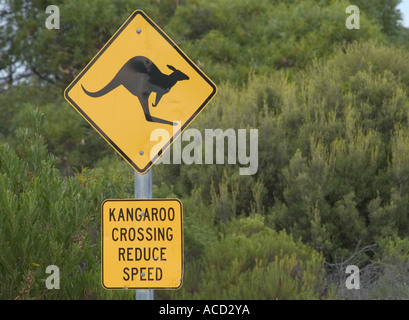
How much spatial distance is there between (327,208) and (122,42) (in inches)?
258

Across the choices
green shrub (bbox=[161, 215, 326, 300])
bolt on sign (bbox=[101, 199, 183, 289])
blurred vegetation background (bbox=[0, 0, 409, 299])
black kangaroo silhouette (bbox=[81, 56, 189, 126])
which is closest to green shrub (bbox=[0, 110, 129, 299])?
blurred vegetation background (bbox=[0, 0, 409, 299])

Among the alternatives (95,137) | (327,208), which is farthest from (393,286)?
(95,137)

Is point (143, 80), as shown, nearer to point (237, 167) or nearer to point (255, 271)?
point (255, 271)

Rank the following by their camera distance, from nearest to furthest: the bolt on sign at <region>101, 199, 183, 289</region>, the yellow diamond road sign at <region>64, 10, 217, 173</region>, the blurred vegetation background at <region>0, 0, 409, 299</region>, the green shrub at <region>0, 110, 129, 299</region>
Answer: the bolt on sign at <region>101, 199, 183, 289</region>, the yellow diamond road sign at <region>64, 10, 217, 173</region>, the green shrub at <region>0, 110, 129, 299</region>, the blurred vegetation background at <region>0, 0, 409, 299</region>

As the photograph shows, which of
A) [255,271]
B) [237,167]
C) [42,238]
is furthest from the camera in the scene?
[237,167]

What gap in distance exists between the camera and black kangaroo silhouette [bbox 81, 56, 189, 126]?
16.0 ft

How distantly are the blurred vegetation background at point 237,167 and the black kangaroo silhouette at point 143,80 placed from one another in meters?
1.58

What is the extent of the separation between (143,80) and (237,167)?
692 cm

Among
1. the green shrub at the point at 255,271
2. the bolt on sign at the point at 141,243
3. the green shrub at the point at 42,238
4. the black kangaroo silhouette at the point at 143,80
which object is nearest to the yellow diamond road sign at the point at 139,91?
the black kangaroo silhouette at the point at 143,80

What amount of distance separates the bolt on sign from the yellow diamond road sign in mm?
353

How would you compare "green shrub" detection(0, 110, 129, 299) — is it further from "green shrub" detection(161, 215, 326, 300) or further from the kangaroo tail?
"green shrub" detection(161, 215, 326, 300)

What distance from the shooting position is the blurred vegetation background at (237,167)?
20.9 feet

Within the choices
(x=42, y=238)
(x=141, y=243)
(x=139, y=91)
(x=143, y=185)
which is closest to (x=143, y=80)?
(x=139, y=91)

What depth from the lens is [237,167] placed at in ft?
38.5
